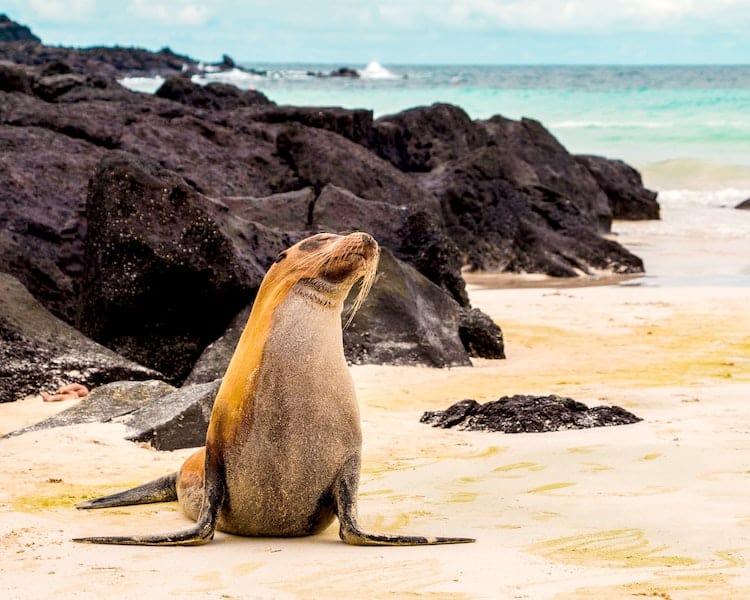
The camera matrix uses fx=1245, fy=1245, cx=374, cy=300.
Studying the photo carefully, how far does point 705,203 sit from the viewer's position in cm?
2958

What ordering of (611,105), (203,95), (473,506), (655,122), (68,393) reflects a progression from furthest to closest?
(611,105), (655,122), (203,95), (68,393), (473,506)

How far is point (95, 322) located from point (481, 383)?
2838 mm

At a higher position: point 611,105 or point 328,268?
point 611,105

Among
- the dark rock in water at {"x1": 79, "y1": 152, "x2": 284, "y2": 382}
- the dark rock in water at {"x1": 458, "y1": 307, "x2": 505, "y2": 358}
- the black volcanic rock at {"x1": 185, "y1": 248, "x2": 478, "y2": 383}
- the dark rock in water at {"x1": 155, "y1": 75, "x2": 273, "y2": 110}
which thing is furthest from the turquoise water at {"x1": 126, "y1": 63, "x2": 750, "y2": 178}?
the dark rock in water at {"x1": 79, "y1": 152, "x2": 284, "y2": 382}

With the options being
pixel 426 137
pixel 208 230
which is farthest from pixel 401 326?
pixel 426 137

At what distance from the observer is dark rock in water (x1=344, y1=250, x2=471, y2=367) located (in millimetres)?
9516

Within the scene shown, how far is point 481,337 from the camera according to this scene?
10.3m

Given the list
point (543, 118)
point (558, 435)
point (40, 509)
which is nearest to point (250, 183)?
point (558, 435)

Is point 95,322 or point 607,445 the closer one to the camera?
point 607,445

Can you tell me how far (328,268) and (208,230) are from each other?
4402mm

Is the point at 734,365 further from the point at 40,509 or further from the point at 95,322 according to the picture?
the point at 40,509

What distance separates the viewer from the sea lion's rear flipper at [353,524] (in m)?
4.31

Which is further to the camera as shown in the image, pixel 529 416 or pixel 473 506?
pixel 529 416

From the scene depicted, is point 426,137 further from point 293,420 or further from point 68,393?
point 293,420
